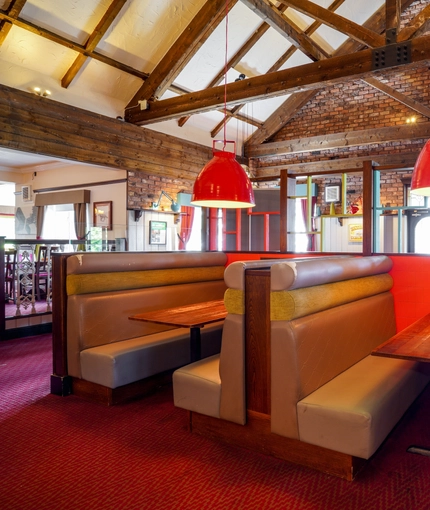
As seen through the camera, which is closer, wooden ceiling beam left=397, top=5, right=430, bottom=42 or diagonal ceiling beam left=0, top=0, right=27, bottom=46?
wooden ceiling beam left=397, top=5, right=430, bottom=42

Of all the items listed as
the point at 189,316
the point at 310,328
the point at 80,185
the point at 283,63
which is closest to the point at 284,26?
the point at 283,63

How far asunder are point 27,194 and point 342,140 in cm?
817

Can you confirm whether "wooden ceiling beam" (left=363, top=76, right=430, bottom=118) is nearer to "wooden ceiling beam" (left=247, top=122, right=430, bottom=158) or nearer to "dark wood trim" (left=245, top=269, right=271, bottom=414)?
"wooden ceiling beam" (left=247, top=122, right=430, bottom=158)

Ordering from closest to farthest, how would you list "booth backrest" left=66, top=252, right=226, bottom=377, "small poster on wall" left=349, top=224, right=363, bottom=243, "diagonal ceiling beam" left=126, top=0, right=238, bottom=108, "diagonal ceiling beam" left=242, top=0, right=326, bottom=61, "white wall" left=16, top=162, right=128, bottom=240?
"booth backrest" left=66, top=252, right=226, bottom=377
"diagonal ceiling beam" left=242, top=0, right=326, bottom=61
"diagonal ceiling beam" left=126, top=0, right=238, bottom=108
"white wall" left=16, top=162, right=128, bottom=240
"small poster on wall" left=349, top=224, right=363, bottom=243

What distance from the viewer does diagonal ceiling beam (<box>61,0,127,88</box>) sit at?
635 centimetres

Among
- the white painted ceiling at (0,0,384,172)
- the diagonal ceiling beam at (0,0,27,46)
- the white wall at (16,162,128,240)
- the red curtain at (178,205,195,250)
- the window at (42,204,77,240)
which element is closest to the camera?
the diagonal ceiling beam at (0,0,27,46)

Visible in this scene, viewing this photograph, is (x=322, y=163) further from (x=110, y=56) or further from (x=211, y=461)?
(x=211, y=461)

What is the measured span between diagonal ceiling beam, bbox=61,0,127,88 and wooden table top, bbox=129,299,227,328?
17.4ft

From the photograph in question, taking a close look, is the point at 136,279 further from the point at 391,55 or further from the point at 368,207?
the point at 391,55

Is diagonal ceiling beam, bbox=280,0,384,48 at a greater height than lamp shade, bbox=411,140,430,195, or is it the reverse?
diagonal ceiling beam, bbox=280,0,384,48

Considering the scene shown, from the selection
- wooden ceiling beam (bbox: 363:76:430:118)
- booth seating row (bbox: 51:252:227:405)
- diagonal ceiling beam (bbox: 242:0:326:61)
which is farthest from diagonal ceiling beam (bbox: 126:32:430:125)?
booth seating row (bbox: 51:252:227:405)

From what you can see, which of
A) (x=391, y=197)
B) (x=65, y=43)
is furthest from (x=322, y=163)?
(x=65, y=43)

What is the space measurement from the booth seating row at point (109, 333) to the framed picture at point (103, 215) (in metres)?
5.27

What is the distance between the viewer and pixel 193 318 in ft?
9.07
